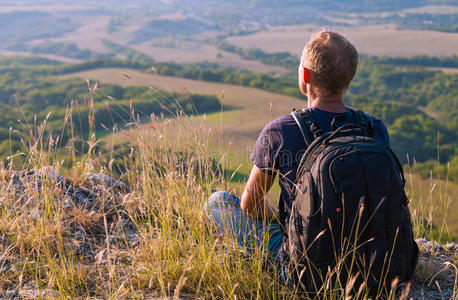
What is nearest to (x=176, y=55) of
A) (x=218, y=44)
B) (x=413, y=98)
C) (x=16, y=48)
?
(x=218, y=44)

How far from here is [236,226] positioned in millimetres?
2277

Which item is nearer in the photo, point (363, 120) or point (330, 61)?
point (330, 61)

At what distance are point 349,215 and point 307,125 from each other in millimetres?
484

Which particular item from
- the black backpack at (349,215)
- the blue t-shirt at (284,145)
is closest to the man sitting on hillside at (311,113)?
the blue t-shirt at (284,145)

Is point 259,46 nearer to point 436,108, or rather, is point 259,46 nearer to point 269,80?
point 269,80

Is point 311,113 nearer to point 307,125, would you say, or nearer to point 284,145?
point 307,125

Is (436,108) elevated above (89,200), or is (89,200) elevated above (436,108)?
(89,200)

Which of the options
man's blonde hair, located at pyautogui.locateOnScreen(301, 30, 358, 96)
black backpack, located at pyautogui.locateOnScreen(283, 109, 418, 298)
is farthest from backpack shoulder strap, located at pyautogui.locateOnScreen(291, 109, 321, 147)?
man's blonde hair, located at pyautogui.locateOnScreen(301, 30, 358, 96)

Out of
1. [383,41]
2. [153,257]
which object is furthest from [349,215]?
[383,41]

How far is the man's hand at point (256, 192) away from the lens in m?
1.99

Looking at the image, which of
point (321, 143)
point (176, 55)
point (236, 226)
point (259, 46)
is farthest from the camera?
point (259, 46)

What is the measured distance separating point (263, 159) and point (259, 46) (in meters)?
112

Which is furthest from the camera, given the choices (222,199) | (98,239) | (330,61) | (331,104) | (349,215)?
(98,239)

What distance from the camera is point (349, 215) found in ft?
5.44
